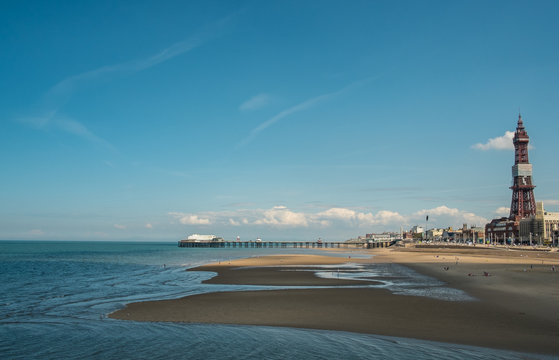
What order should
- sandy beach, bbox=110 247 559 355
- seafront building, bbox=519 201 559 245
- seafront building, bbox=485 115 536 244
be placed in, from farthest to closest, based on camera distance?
seafront building, bbox=485 115 536 244, seafront building, bbox=519 201 559 245, sandy beach, bbox=110 247 559 355

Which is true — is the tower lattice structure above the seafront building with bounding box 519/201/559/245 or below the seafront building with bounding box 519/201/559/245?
above

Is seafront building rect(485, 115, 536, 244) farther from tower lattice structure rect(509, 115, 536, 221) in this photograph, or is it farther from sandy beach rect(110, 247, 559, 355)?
sandy beach rect(110, 247, 559, 355)

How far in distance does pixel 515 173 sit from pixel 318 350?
6643 inches

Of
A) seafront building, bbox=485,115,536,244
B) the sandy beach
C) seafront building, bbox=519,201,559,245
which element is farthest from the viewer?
seafront building, bbox=485,115,536,244

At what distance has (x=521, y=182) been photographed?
15125cm

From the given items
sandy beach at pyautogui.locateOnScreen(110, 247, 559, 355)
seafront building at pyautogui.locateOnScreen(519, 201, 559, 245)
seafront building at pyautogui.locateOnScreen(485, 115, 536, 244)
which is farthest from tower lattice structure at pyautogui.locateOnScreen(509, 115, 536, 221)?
sandy beach at pyautogui.locateOnScreen(110, 247, 559, 355)

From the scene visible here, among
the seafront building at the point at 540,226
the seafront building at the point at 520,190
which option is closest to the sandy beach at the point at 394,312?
the seafront building at the point at 540,226

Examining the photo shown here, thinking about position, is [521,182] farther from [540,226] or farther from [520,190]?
[540,226]

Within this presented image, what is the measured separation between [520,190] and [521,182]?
341 centimetres

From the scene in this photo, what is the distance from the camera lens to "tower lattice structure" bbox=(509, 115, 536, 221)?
150875 millimetres

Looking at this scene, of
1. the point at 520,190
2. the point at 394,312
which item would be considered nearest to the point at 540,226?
the point at 520,190

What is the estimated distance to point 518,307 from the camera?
61.3 feet

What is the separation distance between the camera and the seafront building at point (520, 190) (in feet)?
494

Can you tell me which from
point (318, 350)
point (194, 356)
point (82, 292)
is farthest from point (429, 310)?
point (82, 292)
